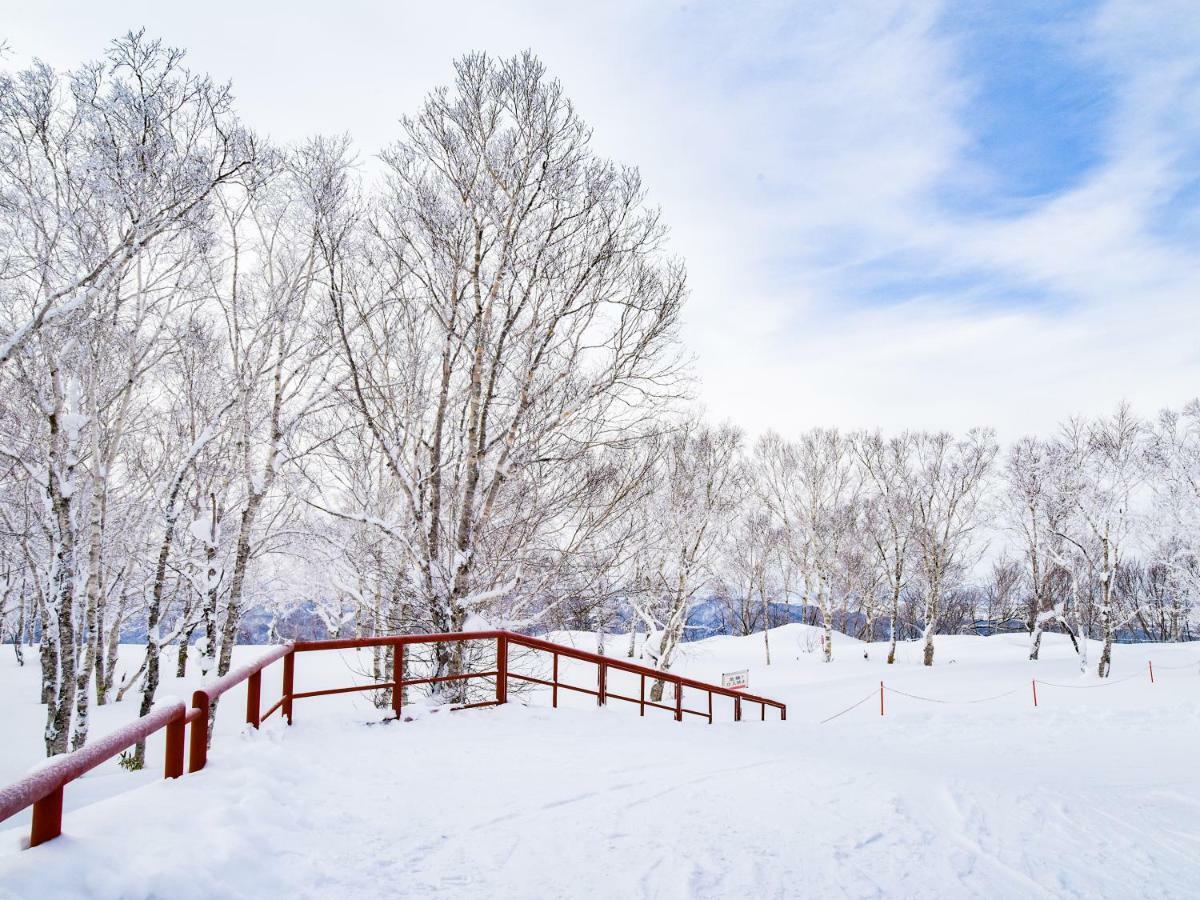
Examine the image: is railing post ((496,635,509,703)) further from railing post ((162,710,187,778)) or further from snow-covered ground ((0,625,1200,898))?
railing post ((162,710,187,778))

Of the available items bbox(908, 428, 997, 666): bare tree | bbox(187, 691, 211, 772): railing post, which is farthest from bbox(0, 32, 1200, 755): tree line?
bbox(908, 428, 997, 666): bare tree

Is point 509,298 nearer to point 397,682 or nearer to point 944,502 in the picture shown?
point 397,682

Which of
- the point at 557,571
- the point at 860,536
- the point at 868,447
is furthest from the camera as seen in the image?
the point at 860,536

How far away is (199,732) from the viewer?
4.39m

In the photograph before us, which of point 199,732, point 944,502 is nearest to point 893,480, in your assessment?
point 944,502

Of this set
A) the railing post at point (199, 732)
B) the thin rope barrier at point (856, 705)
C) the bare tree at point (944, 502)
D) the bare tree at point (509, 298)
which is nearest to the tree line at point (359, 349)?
the bare tree at point (509, 298)

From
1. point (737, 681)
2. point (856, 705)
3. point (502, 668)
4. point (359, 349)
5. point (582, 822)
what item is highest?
point (359, 349)

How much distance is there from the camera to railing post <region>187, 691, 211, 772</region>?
4273mm

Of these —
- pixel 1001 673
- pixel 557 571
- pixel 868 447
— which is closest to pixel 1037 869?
pixel 557 571

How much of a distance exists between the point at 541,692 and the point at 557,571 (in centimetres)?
1112

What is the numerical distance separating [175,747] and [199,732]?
13.0 inches

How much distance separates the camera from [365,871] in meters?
3.50

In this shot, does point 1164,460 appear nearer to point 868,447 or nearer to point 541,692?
point 868,447

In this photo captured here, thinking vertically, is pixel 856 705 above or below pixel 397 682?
below
